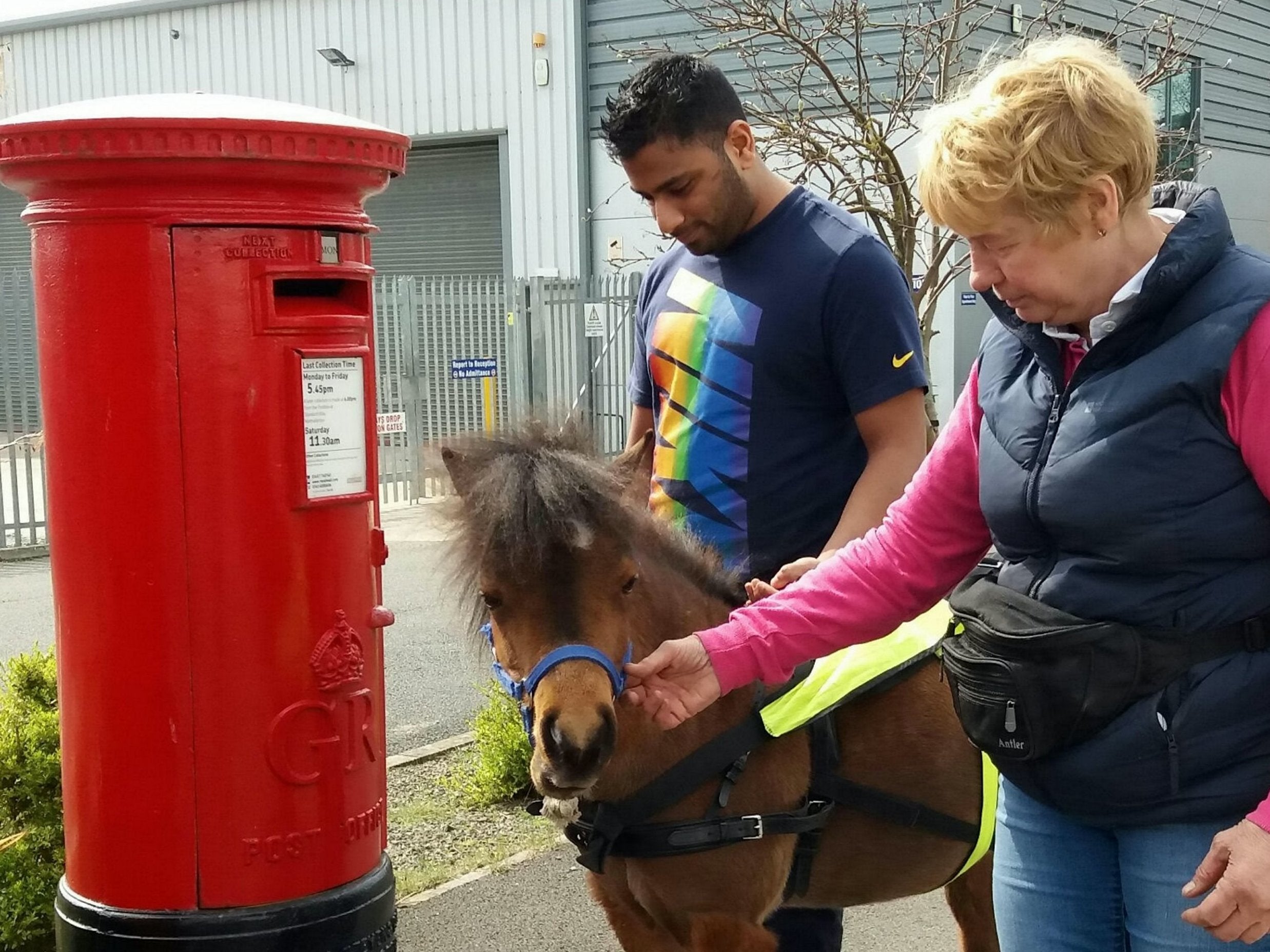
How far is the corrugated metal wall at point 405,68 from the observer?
1552 cm

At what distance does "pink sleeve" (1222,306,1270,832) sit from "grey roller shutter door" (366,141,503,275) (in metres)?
15.2

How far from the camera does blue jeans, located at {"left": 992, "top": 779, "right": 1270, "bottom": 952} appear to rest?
1846 mm

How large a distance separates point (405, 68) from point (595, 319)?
504 centimetres

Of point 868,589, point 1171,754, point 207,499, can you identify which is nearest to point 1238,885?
point 1171,754

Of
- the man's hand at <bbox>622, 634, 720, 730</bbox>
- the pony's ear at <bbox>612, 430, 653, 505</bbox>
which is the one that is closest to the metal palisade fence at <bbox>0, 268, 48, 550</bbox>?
the pony's ear at <bbox>612, 430, 653, 505</bbox>

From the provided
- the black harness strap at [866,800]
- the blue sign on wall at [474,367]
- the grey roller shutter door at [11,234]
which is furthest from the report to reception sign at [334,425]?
the grey roller shutter door at [11,234]

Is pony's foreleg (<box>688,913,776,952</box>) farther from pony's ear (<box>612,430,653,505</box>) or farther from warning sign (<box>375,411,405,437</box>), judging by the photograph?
warning sign (<box>375,411,405,437</box>)

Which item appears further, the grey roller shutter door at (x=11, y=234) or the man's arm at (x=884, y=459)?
the grey roller shutter door at (x=11, y=234)

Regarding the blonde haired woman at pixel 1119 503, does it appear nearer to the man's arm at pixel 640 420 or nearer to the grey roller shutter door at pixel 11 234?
the man's arm at pixel 640 420

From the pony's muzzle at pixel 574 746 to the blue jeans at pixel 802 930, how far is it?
1275 mm

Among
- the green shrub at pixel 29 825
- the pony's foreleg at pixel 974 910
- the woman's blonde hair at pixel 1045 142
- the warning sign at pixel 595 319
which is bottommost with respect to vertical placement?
the pony's foreleg at pixel 974 910

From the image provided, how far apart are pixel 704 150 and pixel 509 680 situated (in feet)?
3.98

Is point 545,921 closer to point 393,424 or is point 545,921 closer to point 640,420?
point 640,420

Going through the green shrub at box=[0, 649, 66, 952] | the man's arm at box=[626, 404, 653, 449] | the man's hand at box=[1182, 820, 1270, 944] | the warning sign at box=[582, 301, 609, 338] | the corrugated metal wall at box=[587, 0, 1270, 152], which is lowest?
the green shrub at box=[0, 649, 66, 952]
